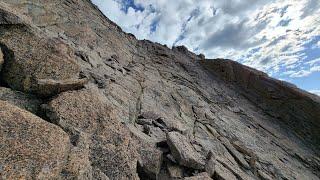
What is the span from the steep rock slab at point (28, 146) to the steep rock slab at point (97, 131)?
1242 millimetres

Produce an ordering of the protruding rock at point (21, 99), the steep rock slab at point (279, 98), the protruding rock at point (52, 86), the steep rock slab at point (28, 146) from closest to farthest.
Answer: the steep rock slab at point (28, 146), the protruding rock at point (21, 99), the protruding rock at point (52, 86), the steep rock slab at point (279, 98)

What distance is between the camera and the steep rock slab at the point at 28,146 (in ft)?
27.0

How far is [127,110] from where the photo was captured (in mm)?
18359

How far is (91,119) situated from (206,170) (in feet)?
22.3

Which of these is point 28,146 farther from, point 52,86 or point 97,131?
point 52,86

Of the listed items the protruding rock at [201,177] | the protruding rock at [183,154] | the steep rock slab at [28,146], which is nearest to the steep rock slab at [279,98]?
the protruding rock at [183,154]

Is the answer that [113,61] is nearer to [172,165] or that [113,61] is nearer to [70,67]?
[70,67]

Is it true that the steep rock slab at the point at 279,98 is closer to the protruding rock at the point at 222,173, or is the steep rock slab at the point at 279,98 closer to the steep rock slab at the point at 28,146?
the protruding rock at the point at 222,173

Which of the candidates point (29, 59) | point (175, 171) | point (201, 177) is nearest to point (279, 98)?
point (201, 177)

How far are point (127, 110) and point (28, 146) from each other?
9.72m

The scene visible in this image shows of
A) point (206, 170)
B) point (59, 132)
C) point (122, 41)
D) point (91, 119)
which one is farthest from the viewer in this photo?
point (122, 41)

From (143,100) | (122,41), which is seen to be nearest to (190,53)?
(122,41)

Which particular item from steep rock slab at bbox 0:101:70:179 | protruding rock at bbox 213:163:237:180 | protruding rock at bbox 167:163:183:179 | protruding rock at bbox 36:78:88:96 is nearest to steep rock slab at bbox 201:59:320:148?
protruding rock at bbox 213:163:237:180

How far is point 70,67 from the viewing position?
553 inches
